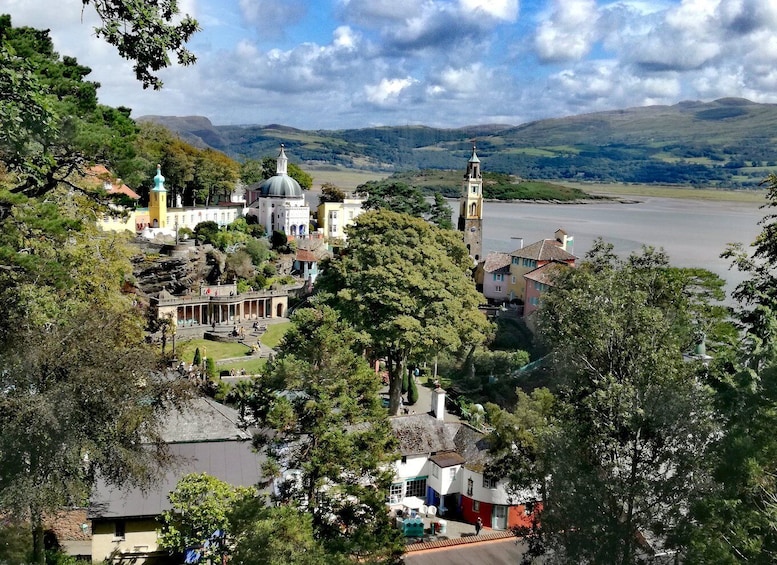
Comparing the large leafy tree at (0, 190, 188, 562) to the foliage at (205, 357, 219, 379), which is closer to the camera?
the large leafy tree at (0, 190, 188, 562)

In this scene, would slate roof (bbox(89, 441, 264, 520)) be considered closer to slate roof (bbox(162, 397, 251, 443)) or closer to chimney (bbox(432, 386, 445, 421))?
slate roof (bbox(162, 397, 251, 443))

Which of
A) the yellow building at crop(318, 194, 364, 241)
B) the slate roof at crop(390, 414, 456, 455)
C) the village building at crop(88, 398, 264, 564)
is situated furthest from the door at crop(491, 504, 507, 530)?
the yellow building at crop(318, 194, 364, 241)

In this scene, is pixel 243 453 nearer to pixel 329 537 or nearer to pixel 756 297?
pixel 329 537

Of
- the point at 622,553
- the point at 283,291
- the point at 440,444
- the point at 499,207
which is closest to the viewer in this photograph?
the point at 622,553

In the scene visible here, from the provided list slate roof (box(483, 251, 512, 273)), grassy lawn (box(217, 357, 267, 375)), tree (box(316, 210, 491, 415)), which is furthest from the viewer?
slate roof (box(483, 251, 512, 273))

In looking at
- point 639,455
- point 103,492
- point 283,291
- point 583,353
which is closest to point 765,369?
point 639,455

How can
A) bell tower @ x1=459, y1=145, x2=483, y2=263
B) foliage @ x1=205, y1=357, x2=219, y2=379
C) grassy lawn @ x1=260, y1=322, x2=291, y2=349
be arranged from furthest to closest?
bell tower @ x1=459, y1=145, x2=483, y2=263 < grassy lawn @ x1=260, y1=322, x2=291, y2=349 < foliage @ x1=205, y1=357, x2=219, y2=379

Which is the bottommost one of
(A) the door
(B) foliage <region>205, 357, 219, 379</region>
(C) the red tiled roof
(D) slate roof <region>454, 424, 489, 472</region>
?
(A) the door

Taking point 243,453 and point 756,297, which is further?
point 243,453

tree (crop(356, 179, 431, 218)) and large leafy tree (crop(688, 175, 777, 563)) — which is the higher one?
tree (crop(356, 179, 431, 218))
